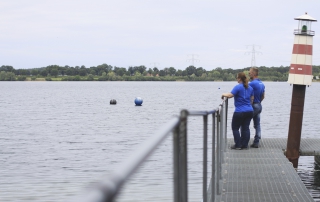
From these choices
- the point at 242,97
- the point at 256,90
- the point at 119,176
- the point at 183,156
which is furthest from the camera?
the point at 256,90

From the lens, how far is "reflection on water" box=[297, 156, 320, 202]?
574 inches

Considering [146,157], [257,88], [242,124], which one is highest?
[146,157]

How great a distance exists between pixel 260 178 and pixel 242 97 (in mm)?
2936

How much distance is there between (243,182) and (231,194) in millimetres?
1041

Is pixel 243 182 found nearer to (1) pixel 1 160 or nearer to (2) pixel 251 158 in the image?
(2) pixel 251 158

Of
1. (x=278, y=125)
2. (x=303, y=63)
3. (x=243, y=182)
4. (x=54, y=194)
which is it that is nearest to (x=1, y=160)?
(x=54, y=194)

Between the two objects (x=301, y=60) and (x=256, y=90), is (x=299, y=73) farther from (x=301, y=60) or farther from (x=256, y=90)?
(x=256, y=90)

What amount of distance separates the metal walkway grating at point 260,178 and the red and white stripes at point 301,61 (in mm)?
1702

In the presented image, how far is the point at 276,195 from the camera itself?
320 inches

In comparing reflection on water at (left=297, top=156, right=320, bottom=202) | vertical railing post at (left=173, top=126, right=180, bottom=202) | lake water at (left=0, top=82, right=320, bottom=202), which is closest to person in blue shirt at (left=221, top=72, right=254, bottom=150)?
lake water at (left=0, top=82, right=320, bottom=202)

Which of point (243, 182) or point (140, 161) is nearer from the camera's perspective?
point (140, 161)

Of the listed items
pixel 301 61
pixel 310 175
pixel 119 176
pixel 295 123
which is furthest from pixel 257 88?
pixel 119 176

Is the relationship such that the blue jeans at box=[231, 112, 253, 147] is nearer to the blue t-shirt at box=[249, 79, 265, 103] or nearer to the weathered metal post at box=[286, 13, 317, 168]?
the blue t-shirt at box=[249, 79, 265, 103]

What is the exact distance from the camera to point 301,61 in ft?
42.8
